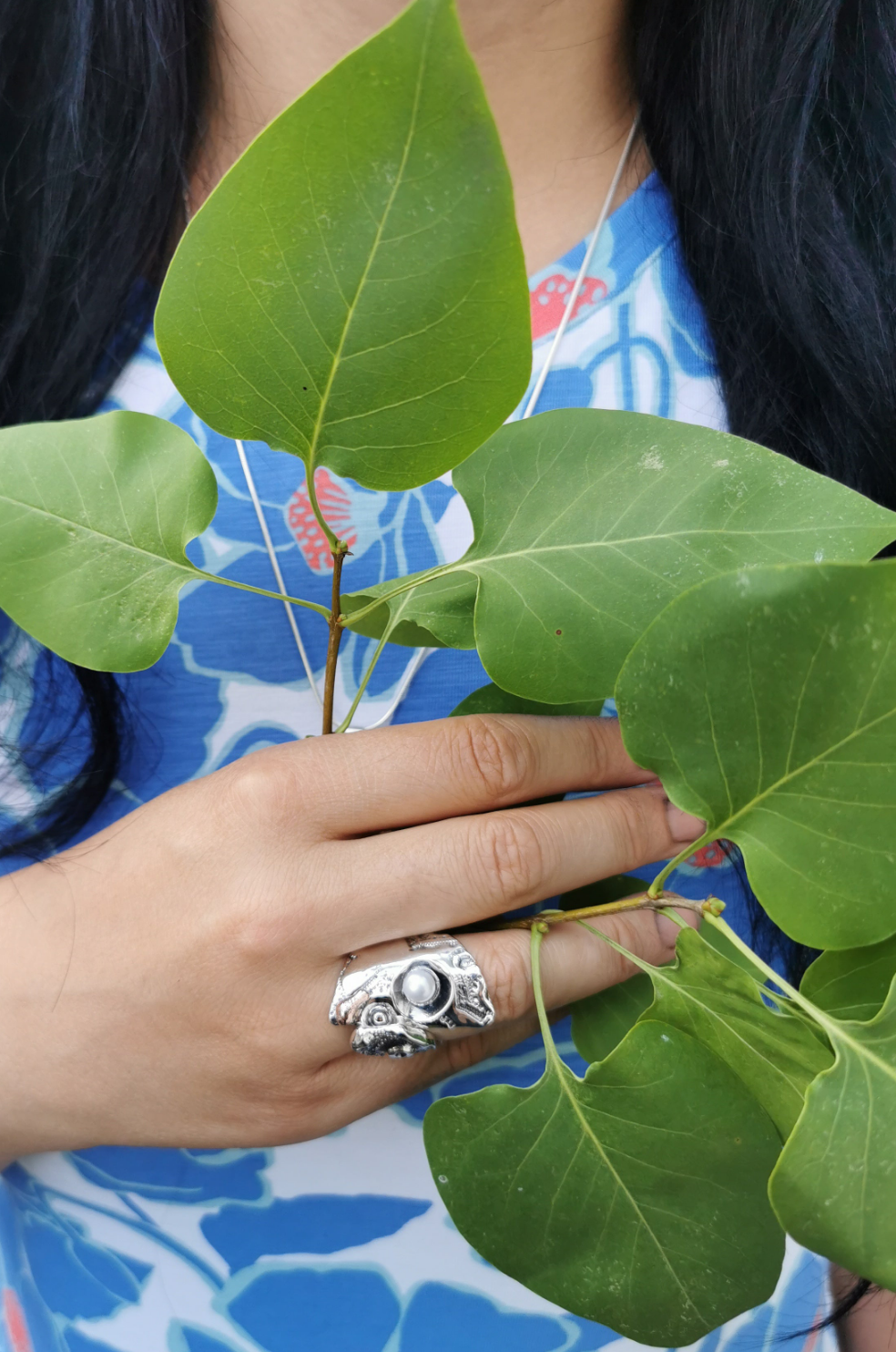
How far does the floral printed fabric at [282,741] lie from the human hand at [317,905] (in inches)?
5.5

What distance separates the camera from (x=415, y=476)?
0.28m

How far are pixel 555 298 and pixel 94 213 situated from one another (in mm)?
300

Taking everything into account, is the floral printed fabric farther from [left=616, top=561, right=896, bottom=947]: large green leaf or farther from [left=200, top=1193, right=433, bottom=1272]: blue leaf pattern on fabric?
[left=616, top=561, right=896, bottom=947]: large green leaf

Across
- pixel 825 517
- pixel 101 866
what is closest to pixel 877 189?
pixel 825 517

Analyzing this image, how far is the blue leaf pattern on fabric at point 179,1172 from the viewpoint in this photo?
1.92 feet

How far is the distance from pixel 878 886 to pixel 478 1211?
166mm

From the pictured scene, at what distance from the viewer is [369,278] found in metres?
0.23

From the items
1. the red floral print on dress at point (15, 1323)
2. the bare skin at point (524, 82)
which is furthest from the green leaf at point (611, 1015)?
the red floral print on dress at point (15, 1323)

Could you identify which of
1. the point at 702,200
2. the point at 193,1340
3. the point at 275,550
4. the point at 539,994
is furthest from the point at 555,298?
the point at 193,1340

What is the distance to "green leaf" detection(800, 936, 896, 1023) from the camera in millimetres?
291

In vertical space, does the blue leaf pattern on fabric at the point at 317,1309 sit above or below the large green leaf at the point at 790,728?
below

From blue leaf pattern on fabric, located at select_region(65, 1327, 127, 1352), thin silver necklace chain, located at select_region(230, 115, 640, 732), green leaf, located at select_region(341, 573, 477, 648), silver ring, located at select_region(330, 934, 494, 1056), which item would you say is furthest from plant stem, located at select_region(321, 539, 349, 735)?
blue leaf pattern on fabric, located at select_region(65, 1327, 127, 1352)

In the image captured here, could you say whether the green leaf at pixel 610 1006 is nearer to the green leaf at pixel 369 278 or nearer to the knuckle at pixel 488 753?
the knuckle at pixel 488 753

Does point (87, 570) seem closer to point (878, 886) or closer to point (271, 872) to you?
point (271, 872)
